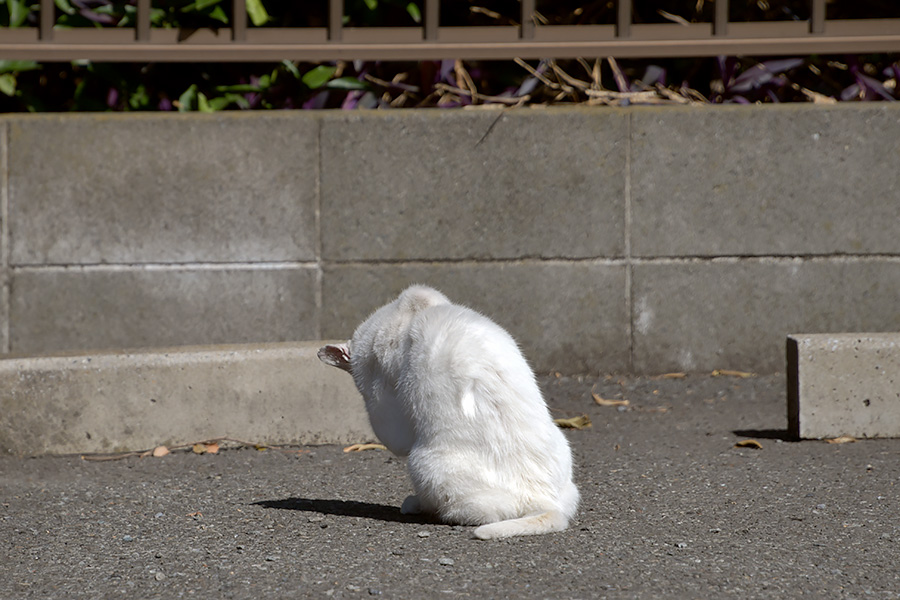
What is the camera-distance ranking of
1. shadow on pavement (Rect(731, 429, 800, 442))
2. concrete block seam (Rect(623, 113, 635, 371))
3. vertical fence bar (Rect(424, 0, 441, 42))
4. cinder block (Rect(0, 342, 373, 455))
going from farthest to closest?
vertical fence bar (Rect(424, 0, 441, 42)), concrete block seam (Rect(623, 113, 635, 371)), shadow on pavement (Rect(731, 429, 800, 442)), cinder block (Rect(0, 342, 373, 455))

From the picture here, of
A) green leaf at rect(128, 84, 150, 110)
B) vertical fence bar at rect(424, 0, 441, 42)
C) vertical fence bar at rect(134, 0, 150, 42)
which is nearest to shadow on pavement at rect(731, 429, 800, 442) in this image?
→ vertical fence bar at rect(424, 0, 441, 42)

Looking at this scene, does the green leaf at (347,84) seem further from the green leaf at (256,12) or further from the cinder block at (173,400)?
the cinder block at (173,400)

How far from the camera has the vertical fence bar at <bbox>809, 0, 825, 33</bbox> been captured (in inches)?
235

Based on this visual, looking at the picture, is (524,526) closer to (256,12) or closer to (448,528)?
(448,528)

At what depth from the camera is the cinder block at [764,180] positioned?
5.90 metres

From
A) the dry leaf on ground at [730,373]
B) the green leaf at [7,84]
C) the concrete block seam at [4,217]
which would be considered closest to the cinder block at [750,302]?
the dry leaf on ground at [730,373]

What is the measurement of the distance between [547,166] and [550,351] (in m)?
1.05

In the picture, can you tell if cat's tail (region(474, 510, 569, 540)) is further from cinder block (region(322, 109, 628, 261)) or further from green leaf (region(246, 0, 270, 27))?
green leaf (region(246, 0, 270, 27))

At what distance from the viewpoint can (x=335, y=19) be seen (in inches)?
235

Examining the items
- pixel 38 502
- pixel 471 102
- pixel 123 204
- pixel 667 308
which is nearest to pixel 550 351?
pixel 667 308

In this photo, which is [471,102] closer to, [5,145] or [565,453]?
[5,145]

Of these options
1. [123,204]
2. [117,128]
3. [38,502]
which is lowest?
[38,502]

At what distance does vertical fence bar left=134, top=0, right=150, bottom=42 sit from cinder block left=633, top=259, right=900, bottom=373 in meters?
3.09

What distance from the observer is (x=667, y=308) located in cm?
593
